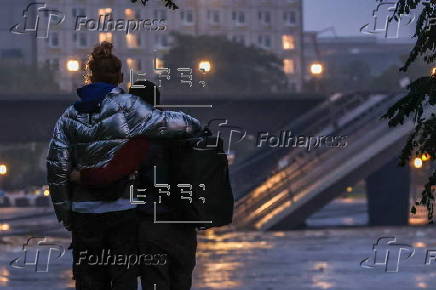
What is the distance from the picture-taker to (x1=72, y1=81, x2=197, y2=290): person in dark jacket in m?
10.3

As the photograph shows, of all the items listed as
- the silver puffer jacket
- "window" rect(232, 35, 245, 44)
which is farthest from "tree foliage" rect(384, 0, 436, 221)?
"window" rect(232, 35, 245, 44)

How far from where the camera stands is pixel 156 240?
10555 mm

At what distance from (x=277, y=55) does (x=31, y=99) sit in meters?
80.2

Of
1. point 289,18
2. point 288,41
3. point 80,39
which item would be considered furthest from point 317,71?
point 288,41

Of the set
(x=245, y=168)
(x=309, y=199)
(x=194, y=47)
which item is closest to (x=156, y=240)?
(x=309, y=199)

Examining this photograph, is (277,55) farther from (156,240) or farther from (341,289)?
(156,240)

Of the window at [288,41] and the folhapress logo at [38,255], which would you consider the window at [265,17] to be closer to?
the window at [288,41]

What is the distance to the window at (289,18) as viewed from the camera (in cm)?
15955

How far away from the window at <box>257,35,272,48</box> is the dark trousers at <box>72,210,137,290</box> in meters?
146

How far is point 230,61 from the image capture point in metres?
138

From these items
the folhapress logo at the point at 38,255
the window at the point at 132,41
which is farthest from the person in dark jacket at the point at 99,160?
the window at the point at 132,41

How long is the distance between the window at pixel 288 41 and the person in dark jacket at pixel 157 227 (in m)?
148

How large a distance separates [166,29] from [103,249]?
12602 centimetres

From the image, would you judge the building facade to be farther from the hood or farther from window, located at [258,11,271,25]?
the hood
